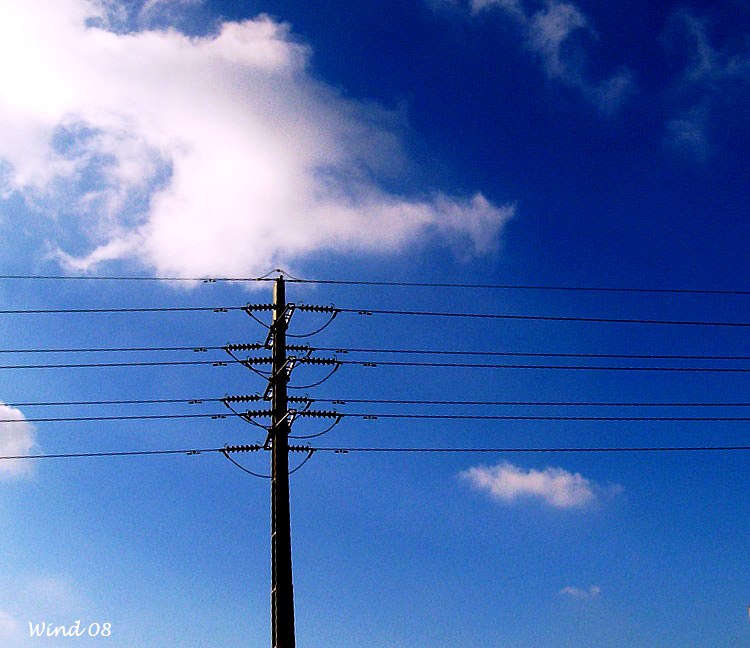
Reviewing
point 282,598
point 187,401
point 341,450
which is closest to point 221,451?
point 187,401

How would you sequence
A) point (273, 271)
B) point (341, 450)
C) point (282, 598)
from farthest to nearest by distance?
point (273, 271)
point (341, 450)
point (282, 598)

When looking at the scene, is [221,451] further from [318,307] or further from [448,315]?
[448,315]

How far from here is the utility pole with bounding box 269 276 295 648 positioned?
22500 mm

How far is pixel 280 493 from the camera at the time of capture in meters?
24.1

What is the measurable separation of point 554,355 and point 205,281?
42.3 feet

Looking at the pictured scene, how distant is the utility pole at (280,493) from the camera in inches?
886

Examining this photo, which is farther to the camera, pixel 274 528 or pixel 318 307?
pixel 318 307

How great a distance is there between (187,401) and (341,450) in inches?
216

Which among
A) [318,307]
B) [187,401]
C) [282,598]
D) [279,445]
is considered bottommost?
[282,598]

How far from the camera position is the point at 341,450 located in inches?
1061

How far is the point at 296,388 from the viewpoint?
27.1 m

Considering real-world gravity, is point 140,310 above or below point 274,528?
above

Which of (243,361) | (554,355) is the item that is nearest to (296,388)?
(243,361)

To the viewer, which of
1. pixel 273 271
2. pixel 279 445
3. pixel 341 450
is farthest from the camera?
pixel 273 271
